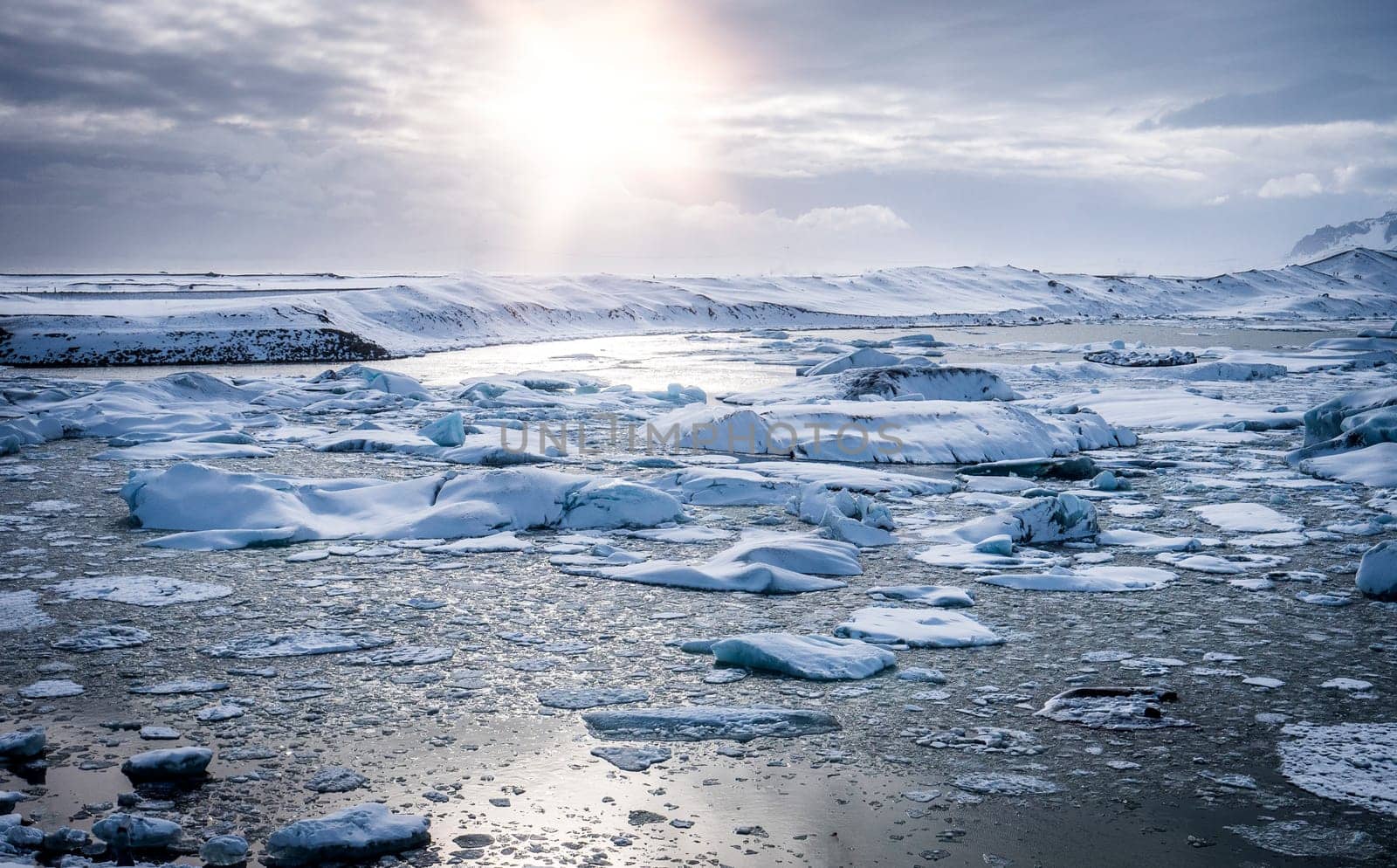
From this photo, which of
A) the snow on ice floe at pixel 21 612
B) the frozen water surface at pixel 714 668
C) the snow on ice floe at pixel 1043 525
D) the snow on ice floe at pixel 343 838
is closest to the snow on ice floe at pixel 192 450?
the frozen water surface at pixel 714 668

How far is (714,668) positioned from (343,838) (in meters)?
1.50

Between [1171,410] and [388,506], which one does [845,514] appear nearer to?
[388,506]

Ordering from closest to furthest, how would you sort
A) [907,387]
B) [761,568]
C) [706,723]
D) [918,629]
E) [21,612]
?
[706,723] < [918,629] < [21,612] < [761,568] < [907,387]

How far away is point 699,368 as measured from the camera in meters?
18.4

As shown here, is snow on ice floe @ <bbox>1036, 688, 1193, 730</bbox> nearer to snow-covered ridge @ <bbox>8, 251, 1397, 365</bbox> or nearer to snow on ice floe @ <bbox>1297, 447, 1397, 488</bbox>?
snow on ice floe @ <bbox>1297, 447, 1397, 488</bbox>

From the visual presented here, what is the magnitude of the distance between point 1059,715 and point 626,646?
1.49 meters

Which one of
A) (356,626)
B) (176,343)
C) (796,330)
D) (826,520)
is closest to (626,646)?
(356,626)

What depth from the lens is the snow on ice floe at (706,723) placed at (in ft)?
9.75

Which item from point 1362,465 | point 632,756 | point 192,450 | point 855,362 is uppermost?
point 855,362

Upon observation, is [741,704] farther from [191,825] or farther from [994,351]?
[994,351]

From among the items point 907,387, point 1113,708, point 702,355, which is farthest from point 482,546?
point 702,355

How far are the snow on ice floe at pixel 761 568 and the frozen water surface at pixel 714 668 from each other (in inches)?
0.9

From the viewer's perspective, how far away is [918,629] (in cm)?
393

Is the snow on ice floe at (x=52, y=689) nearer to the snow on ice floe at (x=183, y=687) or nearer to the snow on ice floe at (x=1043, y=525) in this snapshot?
the snow on ice floe at (x=183, y=687)
